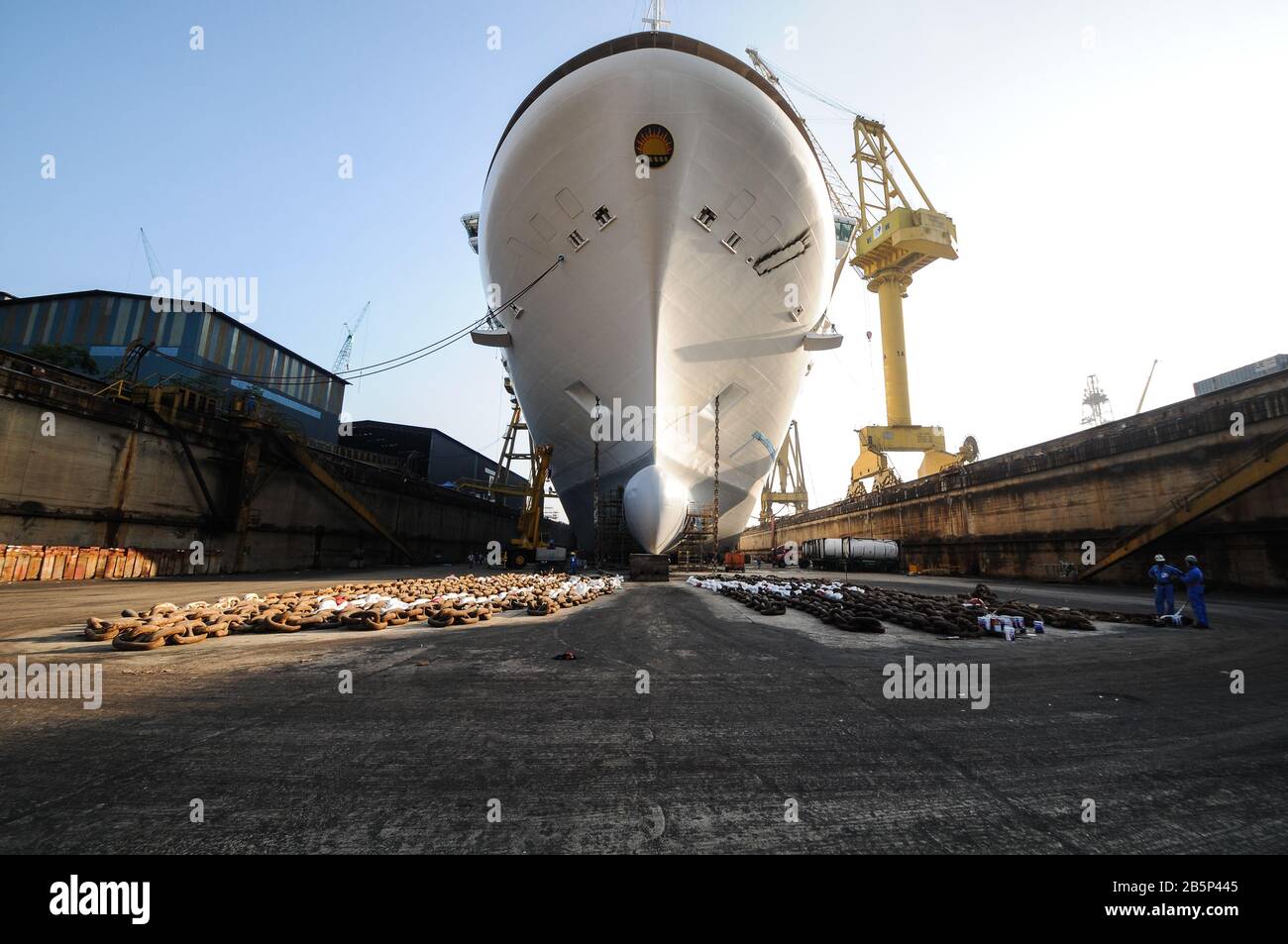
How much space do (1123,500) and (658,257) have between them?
47.7ft

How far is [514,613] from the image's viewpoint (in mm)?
6422

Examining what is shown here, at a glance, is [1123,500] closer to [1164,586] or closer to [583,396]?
[1164,586]

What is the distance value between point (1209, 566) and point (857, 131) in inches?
1356

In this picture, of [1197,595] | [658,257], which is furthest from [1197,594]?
[658,257]

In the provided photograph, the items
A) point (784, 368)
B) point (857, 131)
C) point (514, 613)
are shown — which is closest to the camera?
point (514, 613)

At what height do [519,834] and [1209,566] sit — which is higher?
[519,834]

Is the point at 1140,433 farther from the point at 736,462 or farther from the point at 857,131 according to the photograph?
the point at 857,131

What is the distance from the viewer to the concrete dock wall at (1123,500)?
11.0 meters

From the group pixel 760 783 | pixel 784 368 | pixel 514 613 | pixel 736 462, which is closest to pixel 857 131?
pixel 784 368

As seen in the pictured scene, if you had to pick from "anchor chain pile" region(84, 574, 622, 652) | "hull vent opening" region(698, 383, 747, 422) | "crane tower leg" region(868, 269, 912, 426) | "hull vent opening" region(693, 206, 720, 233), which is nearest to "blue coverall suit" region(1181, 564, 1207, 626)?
"anchor chain pile" region(84, 574, 622, 652)

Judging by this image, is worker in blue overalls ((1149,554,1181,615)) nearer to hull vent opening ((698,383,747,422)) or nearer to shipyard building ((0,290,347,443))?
hull vent opening ((698,383,747,422))

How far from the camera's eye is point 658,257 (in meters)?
11.2

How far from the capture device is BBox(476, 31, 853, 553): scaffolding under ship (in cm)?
1080

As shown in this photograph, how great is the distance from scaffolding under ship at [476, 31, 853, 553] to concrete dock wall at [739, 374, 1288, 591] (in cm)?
966
